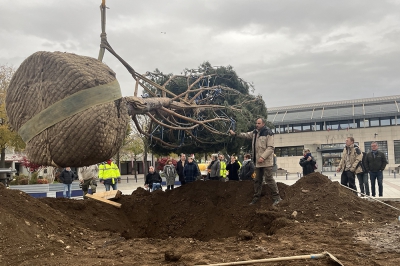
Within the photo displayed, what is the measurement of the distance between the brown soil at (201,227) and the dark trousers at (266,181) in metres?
0.23

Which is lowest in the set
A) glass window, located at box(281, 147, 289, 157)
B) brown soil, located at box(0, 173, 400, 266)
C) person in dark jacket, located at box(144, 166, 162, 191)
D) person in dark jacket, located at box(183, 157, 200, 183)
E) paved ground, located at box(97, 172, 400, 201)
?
paved ground, located at box(97, 172, 400, 201)

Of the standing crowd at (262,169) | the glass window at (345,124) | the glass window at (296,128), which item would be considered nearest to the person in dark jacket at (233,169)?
the standing crowd at (262,169)

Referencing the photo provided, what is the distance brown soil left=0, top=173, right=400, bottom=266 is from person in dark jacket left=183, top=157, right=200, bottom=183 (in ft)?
6.08

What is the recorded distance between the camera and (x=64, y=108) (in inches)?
173

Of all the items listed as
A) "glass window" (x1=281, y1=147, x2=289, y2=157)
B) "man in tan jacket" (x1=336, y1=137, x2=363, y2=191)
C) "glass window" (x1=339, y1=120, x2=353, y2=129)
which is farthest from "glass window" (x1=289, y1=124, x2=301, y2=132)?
"man in tan jacket" (x1=336, y1=137, x2=363, y2=191)

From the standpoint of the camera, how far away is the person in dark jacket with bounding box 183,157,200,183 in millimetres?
11165

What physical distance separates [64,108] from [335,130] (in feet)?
124

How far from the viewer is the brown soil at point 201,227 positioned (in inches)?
157

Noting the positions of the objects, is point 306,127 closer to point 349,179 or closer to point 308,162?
point 308,162

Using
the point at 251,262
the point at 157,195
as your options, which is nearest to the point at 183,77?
the point at 157,195

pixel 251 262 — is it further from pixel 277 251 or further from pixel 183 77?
pixel 183 77

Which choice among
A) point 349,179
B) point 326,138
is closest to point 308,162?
point 349,179

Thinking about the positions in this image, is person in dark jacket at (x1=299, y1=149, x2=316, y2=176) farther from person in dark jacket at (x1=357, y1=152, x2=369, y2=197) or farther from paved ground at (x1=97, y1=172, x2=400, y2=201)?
paved ground at (x1=97, y1=172, x2=400, y2=201)

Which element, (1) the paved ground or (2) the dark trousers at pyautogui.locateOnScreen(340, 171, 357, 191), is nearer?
(2) the dark trousers at pyautogui.locateOnScreen(340, 171, 357, 191)
